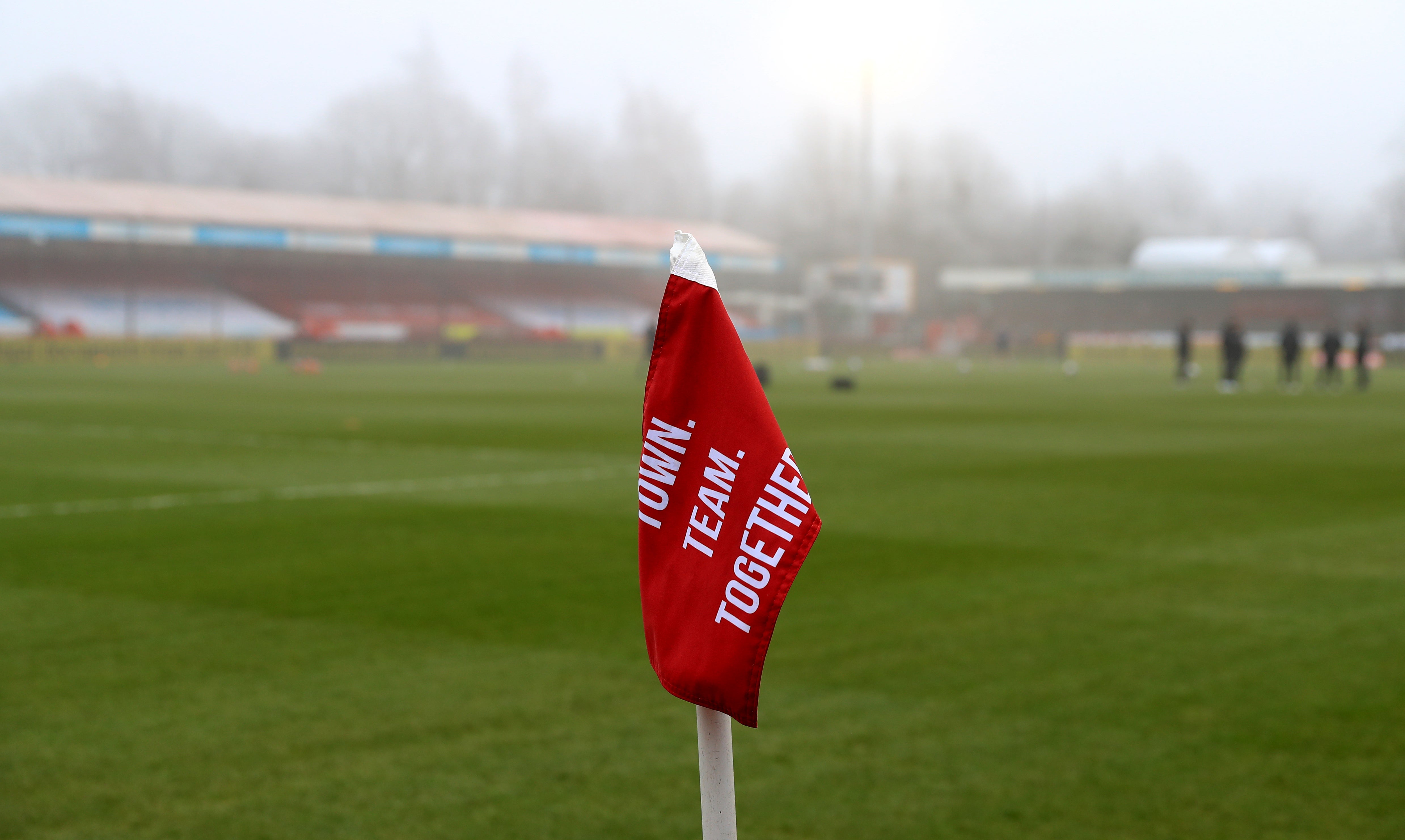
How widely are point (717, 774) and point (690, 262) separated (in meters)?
0.71

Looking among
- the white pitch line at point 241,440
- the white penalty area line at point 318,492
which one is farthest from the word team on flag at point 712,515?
the white pitch line at point 241,440

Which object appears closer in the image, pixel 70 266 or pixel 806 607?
pixel 806 607

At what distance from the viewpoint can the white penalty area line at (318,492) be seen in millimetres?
12781

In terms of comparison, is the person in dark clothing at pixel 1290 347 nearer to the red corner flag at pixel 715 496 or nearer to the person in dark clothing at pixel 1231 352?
the person in dark clothing at pixel 1231 352

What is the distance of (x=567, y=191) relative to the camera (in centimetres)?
12212

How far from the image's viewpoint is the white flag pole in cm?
219

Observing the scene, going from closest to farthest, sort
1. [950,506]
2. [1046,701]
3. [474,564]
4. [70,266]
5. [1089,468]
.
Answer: [1046,701] → [474,564] → [950,506] → [1089,468] → [70,266]

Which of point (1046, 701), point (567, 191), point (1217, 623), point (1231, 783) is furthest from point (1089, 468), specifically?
point (567, 191)

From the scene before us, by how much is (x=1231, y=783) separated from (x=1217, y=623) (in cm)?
296

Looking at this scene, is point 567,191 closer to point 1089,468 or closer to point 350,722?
point 1089,468

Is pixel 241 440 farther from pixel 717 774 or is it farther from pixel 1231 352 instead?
pixel 1231 352

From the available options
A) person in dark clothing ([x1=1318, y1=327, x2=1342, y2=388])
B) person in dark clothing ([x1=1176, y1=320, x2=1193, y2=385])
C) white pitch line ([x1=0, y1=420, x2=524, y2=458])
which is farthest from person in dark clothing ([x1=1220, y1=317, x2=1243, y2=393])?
white pitch line ([x1=0, y1=420, x2=524, y2=458])

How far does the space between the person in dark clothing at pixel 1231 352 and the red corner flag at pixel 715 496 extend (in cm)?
3737

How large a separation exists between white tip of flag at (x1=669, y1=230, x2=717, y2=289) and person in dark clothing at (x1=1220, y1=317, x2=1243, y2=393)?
3741 cm
